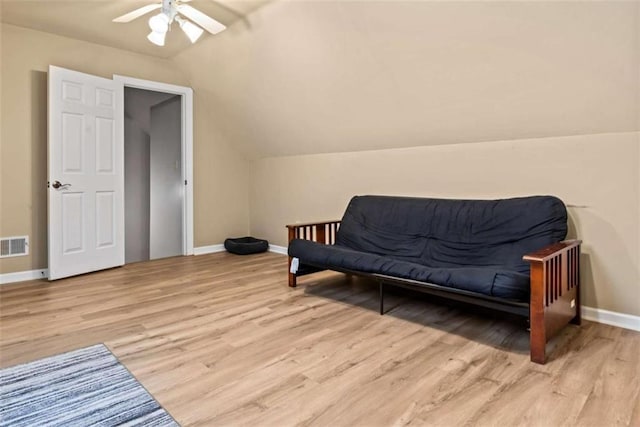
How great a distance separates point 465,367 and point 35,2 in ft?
13.4

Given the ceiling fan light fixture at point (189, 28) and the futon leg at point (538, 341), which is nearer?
the futon leg at point (538, 341)

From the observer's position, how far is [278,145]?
4855 millimetres

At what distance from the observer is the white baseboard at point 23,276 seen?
3.62 metres

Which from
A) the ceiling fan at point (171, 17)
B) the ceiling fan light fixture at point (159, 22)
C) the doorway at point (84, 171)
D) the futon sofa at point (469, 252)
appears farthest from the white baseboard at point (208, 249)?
the ceiling fan light fixture at point (159, 22)

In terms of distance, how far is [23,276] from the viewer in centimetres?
372

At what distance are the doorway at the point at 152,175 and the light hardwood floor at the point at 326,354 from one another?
1.92 metres

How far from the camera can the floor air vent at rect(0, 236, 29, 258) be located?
11.8 feet

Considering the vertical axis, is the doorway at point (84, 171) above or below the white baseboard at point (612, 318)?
above

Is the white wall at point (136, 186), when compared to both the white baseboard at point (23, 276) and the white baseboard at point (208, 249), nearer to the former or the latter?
the white baseboard at point (208, 249)

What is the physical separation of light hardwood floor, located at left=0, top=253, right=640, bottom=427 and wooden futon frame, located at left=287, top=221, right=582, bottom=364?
134mm

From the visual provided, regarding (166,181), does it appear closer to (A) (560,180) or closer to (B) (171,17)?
(B) (171,17)

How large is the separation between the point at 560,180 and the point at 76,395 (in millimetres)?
3155

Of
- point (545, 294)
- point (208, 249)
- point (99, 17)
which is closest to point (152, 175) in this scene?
point (208, 249)

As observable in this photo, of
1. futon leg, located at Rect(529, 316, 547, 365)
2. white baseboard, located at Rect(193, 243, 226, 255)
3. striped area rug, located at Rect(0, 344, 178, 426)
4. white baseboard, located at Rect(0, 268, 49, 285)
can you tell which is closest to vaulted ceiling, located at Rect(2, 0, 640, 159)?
futon leg, located at Rect(529, 316, 547, 365)
